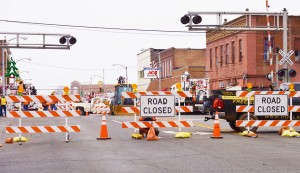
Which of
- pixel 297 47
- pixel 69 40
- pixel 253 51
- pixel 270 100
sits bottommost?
pixel 270 100

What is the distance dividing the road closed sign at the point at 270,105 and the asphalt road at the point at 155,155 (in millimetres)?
1264

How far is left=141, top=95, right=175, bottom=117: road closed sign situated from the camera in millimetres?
19188

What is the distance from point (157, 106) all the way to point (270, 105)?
401 cm

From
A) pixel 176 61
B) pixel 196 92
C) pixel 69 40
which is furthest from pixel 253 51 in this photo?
pixel 176 61

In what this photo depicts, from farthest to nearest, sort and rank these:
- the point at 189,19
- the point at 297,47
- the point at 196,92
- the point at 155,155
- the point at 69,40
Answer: the point at 297,47 < the point at 196,92 < the point at 69,40 < the point at 189,19 < the point at 155,155

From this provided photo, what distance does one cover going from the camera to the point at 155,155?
13.9 m

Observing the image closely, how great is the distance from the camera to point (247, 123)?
19.8 m

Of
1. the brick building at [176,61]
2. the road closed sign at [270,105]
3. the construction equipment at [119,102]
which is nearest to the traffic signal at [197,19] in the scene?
the road closed sign at [270,105]

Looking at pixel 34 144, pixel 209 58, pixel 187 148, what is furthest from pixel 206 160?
pixel 209 58

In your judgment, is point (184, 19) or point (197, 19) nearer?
point (184, 19)

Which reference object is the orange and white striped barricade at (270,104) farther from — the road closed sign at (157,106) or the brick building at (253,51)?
the brick building at (253,51)

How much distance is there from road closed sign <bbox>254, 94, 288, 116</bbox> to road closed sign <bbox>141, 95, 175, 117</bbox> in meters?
3.02

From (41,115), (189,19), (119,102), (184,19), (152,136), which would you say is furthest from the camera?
(119,102)

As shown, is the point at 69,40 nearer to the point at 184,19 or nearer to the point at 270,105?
the point at 184,19
